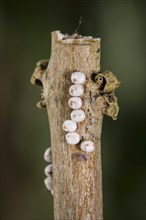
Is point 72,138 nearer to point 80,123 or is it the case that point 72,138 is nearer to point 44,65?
point 80,123

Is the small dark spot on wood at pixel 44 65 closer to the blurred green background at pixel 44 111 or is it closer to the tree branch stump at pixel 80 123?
the tree branch stump at pixel 80 123

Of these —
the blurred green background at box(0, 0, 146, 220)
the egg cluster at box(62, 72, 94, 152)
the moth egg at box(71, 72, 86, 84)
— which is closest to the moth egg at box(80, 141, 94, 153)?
the egg cluster at box(62, 72, 94, 152)

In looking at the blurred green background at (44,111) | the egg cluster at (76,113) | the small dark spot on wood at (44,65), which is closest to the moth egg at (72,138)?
the egg cluster at (76,113)

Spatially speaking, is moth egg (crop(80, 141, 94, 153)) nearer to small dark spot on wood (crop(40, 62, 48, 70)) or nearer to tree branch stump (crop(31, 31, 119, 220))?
tree branch stump (crop(31, 31, 119, 220))
